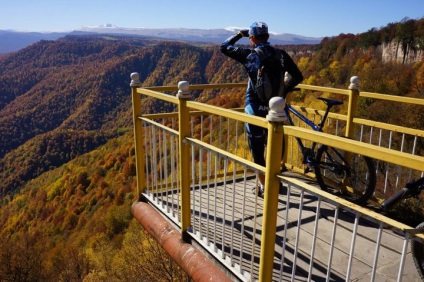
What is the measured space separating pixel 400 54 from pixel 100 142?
250 feet

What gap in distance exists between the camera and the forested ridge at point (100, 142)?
28991 millimetres

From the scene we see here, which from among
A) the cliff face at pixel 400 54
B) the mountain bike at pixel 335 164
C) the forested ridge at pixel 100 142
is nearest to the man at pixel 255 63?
the mountain bike at pixel 335 164

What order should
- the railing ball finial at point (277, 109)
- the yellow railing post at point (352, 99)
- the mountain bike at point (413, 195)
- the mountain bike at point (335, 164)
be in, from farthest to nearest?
the yellow railing post at point (352, 99) → the mountain bike at point (335, 164) → the mountain bike at point (413, 195) → the railing ball finial at point (277, 109)

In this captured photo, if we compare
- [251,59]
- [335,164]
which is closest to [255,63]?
[251,59]

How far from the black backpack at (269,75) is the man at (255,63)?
39 millimetres

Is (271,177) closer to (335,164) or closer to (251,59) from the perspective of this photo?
(251,59)

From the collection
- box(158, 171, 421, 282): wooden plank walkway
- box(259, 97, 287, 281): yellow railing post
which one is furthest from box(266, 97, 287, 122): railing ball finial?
box(158, 171, 421, 282): wooden plank walkway

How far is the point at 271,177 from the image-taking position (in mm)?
2240

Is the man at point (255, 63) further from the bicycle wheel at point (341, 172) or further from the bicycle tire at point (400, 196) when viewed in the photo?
the bicycle tire at point (400, 196)

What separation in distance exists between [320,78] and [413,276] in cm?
3600

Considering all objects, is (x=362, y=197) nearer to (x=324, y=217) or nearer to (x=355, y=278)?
(x=324, y=217)

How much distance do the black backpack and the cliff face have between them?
31.5m

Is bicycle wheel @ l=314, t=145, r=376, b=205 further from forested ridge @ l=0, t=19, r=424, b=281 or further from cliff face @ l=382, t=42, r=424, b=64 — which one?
cliff face @ l=382, t=42, r=424, b=64

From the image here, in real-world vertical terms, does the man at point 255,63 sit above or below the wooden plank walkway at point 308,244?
above
